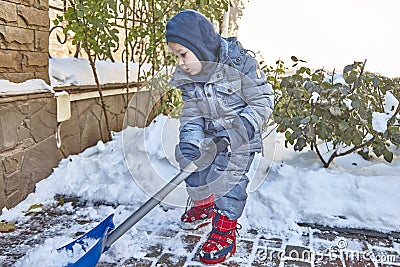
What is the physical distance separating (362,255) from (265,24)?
3888 mm

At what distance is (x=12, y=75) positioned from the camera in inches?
94.2

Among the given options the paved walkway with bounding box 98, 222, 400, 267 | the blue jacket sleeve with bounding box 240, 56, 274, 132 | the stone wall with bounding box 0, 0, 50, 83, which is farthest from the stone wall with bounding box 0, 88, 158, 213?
the blue jacket sleeve with bounding box 240, 56, 274, 132

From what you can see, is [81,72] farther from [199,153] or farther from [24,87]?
[199,153]

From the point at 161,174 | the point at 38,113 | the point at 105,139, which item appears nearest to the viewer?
the point at 38,113

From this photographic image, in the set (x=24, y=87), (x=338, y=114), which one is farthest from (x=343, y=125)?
(x=24, y=87)

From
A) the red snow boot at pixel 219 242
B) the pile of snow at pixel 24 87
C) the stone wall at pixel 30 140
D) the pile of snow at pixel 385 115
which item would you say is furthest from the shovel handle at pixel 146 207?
the pile of snow at pixel 385 115

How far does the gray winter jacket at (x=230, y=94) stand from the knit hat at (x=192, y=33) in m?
0.09

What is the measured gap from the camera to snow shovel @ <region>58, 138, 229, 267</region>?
5.45 feet

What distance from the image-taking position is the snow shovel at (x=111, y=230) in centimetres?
166

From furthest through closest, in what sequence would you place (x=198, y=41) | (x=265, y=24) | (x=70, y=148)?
(x=265, y=24) < (x=70, y=148) < (x=198, y=41)

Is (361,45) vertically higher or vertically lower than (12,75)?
higher

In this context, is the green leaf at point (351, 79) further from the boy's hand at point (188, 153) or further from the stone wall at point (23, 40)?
the stone wall at point (23, 40)

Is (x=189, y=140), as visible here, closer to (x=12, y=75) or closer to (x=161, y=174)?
(x=161, y=174)

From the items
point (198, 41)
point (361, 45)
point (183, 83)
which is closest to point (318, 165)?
point (183, 83)
